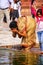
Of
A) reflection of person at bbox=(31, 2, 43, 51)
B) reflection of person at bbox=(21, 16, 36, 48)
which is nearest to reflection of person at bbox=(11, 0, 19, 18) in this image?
reflection of person at bbox=(21, 16, 36, 48)

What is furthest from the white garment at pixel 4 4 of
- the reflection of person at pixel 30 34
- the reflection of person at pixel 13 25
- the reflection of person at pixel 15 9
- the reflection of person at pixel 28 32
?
the reflection of person at pixel 30 34

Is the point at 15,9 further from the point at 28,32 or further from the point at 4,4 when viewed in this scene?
the point at 28,32

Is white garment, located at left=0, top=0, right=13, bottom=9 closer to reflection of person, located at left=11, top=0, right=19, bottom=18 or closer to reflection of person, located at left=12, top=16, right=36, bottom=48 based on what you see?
reflection of person, located at left=11, top=0, right=19, bottom=18

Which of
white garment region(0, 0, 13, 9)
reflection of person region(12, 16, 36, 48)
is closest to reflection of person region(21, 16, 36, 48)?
reflection of person region(12, 16, 36, 48)

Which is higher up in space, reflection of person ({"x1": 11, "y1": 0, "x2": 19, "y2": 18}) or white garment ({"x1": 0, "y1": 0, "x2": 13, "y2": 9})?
white garment ({"x1": 0, "y1": 0, "x2": 13, "y2": 9})

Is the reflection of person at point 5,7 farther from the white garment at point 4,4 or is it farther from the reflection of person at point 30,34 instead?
the reflection of person at point 30,34

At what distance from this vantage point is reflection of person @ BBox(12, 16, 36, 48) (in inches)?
269

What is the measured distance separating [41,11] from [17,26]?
735mm

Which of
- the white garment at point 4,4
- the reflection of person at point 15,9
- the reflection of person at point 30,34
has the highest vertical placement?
the white garment at point 4,4

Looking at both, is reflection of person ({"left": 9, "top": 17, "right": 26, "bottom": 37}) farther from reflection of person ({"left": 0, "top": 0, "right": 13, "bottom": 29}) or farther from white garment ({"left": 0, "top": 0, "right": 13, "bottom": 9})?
white garment ({"left": 0, "top": 0, "right": 13, "bottom": 9})

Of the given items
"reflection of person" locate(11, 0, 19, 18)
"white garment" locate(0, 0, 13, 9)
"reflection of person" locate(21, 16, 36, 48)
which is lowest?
"reflection of person" locate(21, 16, 36, 48)

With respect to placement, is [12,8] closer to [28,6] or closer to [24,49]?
[28,6]

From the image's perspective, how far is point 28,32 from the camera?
270 inches

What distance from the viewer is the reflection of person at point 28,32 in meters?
6.84
